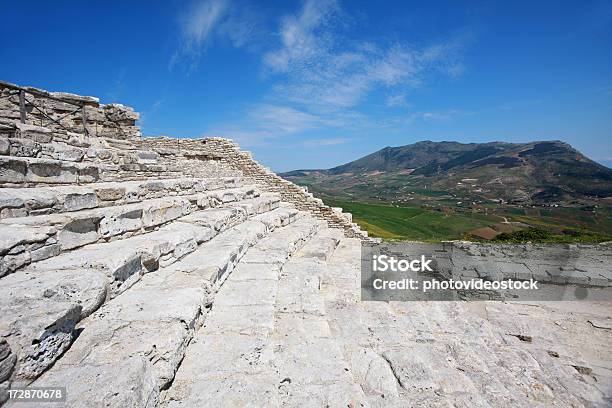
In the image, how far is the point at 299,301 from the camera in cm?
360

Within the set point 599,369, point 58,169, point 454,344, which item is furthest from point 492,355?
point 58,169

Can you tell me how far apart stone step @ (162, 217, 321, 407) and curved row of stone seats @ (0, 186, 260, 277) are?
1.37m

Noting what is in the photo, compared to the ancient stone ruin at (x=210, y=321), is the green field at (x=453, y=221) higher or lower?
lower

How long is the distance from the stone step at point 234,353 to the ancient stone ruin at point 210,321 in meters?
0.01

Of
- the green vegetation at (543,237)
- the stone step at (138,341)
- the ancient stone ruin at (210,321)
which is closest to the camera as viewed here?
the stone step at (138,341)

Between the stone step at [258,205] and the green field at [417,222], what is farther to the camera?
the green field at [417,222]

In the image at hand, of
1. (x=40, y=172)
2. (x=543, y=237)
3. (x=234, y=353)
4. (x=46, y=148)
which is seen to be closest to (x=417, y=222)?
(x=543, y=237)

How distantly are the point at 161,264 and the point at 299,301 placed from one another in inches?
65.1

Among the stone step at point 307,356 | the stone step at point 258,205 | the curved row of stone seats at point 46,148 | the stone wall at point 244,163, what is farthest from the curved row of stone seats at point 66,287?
the stone wall at point 244,163

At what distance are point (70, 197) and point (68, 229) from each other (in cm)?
57

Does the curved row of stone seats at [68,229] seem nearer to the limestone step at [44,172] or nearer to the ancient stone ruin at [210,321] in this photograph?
the ancient stone ruin at [210,321]

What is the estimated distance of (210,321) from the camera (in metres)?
2.72

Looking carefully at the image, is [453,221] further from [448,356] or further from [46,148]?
[46,148]

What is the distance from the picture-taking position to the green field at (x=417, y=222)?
76.8 ft
